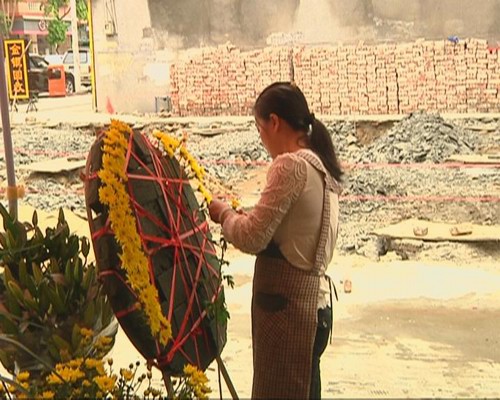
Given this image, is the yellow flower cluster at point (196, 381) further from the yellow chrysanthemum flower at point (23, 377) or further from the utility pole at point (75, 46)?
the utility pole at point (75, 46)

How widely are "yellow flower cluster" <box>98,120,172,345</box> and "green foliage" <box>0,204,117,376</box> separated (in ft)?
0.46

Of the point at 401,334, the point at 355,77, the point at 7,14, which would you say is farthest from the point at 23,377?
the point at 355,77

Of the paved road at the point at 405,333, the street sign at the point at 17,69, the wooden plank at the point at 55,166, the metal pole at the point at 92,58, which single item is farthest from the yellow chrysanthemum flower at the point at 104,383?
the metal pole at the point at 92,58

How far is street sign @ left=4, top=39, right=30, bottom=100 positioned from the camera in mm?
5328

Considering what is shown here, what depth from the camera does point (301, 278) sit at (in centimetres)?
187

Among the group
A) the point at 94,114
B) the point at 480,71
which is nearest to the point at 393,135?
the point at 480,71

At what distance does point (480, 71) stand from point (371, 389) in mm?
7305

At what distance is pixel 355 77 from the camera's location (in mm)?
9852

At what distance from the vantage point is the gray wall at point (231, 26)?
10.1 metres

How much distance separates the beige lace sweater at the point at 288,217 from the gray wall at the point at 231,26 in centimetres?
815

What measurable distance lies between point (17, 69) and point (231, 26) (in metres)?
5.36

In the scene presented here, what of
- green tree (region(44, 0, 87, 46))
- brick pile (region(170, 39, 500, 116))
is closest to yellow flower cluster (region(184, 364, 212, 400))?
green tree (region(44, 0, 87, 46))

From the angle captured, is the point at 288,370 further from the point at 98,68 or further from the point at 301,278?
the point at 98,68

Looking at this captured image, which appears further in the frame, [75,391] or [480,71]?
[480,71]
